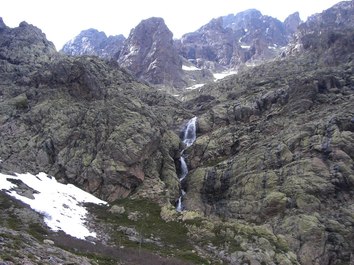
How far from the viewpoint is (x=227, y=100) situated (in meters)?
132

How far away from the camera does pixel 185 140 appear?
10962 centimetres

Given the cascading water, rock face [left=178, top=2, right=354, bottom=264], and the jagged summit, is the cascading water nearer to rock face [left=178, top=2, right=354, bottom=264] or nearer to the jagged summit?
rock face [left=178, top=2, right=354, bottom=264]

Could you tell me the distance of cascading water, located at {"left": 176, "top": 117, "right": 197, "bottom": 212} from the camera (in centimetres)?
8309

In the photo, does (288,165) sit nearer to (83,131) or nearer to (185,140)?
(185,140)

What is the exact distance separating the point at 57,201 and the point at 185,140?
4843 centimetres

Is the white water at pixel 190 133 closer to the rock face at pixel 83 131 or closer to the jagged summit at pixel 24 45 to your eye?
the rock face at pixel 83 131

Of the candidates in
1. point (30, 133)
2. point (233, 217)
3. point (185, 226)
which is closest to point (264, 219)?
point (233, 217)

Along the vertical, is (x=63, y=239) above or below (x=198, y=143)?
below

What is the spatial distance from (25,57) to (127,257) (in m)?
110

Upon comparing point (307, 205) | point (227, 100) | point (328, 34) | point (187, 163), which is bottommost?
point (307, 205)

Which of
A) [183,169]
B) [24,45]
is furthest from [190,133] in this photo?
[24,45]

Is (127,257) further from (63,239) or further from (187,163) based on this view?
(187,163)

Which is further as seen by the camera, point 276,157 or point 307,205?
point 276,157

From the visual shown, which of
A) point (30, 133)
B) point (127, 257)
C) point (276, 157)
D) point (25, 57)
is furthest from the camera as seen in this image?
point (25, 57)
